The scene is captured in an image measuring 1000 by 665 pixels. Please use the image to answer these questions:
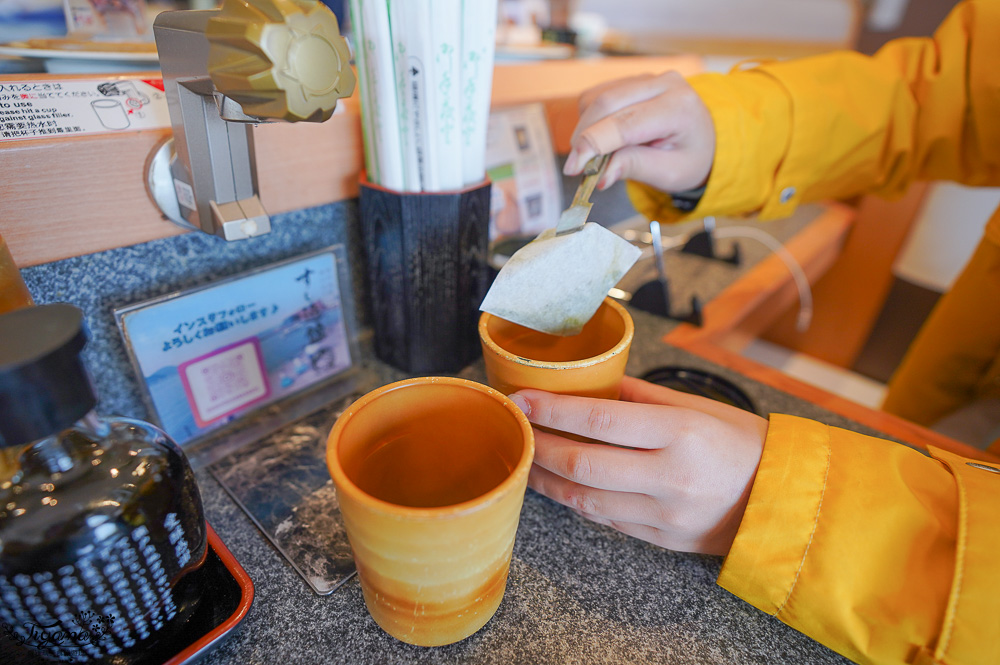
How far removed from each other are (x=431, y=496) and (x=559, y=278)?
0.20 metres

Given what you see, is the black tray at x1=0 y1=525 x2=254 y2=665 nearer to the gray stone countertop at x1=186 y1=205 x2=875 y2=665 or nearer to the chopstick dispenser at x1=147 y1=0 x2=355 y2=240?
the gray stone countertop at x1=186 y1=205 x2=875 y2=665

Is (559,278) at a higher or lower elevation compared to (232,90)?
lower

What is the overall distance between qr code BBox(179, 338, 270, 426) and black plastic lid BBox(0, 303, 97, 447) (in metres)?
0.23

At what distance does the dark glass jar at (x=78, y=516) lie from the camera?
229 millimetres

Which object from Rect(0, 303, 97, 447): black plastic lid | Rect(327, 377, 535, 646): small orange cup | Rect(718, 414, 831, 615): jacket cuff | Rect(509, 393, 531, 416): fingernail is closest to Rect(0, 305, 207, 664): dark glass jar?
Rect(0, 303, 97, 447): black plastic lid

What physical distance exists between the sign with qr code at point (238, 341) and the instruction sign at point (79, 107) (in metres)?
0.14

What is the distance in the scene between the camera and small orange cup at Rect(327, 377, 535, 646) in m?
0.27

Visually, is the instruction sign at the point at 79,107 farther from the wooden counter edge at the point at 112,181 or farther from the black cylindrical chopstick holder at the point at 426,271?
the black cylindrical chopstick holder at the point at 426,271

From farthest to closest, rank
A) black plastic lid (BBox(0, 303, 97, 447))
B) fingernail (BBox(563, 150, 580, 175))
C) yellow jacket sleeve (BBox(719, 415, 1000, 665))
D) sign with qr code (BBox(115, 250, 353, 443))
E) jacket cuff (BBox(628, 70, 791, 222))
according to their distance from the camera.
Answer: jacket cuff (BBox(628, 70, 791, 222))
fingernail (BBox(563, 150, 580, 175))
sign with qr code (BBox(115, 250, 353, 443))
yellow jacket sleeve (BBox(719, 415, 1000, 665))
black plastic lid (BBox(0, 303, 97, 447))

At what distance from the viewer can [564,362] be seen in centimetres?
40

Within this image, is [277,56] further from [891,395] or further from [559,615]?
[891,395]

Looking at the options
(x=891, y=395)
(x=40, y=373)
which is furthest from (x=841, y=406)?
(x=40, y=373)

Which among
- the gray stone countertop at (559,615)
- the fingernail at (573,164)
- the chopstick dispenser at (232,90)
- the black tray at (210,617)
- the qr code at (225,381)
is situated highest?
the chopstick dispenser at (232,90)

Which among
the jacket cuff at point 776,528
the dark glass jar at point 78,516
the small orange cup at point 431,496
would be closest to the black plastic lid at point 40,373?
the dark glass jar at point 78,516
